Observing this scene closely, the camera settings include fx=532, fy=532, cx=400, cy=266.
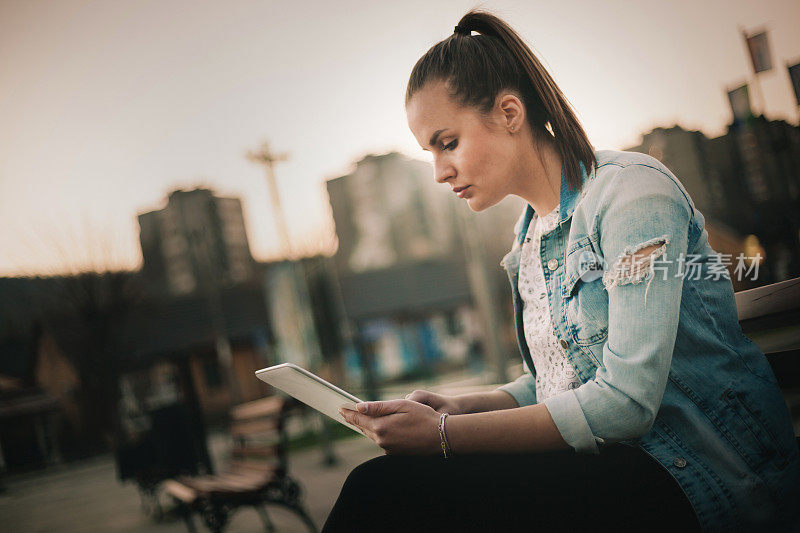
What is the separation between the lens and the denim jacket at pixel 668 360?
3.34 feet

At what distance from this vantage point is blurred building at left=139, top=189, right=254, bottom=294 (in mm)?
17938

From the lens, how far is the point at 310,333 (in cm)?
1354

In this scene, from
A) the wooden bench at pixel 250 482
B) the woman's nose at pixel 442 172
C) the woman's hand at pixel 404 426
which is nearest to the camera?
the woman's hand at pixel 404 426

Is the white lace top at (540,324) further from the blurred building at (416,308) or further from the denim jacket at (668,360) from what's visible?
the blurred building at (416,308)

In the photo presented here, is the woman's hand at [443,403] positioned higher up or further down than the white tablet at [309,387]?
further down

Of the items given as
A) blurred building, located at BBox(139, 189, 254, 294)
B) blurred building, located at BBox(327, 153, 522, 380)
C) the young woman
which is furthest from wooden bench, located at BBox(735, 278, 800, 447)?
blurred building, located at BBox(327, 153, 522, 380)

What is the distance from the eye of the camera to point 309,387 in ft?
4.09

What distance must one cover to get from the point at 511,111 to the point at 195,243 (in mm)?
20886

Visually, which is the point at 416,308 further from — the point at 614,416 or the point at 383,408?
the point at 614,416

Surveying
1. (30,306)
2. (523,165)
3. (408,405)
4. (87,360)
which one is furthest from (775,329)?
(87,360)

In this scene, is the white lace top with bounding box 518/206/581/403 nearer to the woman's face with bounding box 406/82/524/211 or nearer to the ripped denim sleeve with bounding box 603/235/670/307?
the woman's face with bounding box 406/82/524/211

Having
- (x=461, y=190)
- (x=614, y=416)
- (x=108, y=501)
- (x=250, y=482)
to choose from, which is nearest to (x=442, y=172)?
(x=461, y=190)

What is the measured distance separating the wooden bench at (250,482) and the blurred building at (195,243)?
500 inches

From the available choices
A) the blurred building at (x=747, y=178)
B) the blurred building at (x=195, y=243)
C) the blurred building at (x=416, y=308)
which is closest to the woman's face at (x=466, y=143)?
the blurred building at (x=747, y=178)
